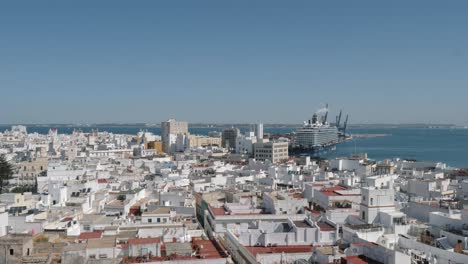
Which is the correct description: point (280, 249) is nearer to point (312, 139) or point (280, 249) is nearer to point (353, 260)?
point (353, 260)

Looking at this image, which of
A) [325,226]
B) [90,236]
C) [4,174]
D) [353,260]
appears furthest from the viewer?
[4,174]

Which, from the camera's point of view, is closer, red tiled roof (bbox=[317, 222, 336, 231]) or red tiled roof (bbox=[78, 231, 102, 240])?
red tiled roof (bbox=[78, 231, 102, 240])

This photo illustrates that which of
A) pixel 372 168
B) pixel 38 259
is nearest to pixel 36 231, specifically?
pixel 38 259

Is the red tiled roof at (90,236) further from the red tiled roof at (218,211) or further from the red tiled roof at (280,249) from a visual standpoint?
the red tiled roof at (218,211)

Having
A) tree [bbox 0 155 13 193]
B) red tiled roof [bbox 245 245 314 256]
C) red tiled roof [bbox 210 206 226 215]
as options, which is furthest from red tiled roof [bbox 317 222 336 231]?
tree [bbox 0 155 13 193]

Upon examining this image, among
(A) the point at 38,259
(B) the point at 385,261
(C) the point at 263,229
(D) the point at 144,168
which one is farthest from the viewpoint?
(D) the point at 144,168

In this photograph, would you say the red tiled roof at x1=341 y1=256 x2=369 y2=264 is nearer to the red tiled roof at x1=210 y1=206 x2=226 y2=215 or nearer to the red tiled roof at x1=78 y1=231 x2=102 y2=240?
the red tiled roof at x1=78 y1=231 x2=102 y2=240

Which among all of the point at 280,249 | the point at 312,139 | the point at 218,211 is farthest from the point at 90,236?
the point at 312,139

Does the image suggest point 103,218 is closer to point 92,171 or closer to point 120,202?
point 120,202

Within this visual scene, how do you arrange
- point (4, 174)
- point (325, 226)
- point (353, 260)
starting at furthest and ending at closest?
point (4, 174), point (325, 226), point (353, 260)

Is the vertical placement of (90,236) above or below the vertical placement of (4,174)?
above

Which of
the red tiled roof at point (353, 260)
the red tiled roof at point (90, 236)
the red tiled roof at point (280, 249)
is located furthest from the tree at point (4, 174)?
the red tiled roof at point (353, 260)
